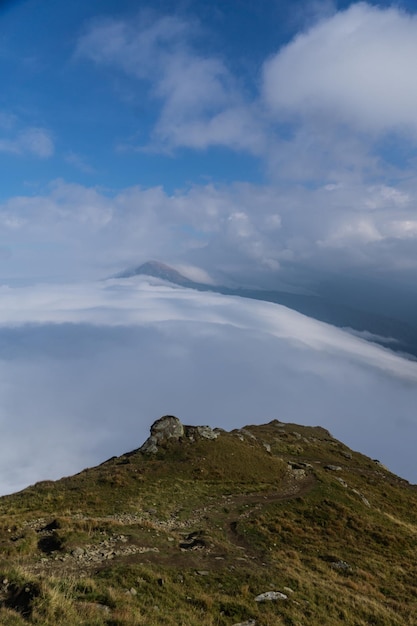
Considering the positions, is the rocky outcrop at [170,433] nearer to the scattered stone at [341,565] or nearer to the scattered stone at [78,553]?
the scattered stone at [341,565]

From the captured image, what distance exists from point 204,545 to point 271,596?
6949 millimetres

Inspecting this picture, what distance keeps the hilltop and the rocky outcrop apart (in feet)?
0.73

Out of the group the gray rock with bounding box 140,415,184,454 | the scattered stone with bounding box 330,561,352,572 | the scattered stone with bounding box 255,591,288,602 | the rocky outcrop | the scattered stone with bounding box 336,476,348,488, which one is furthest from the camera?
the rocky outcrop

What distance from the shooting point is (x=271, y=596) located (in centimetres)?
2039

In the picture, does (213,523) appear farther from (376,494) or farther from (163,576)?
(376,494)

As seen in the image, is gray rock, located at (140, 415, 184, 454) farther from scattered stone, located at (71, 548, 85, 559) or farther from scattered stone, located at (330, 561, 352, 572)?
scattered stone, located at (71, 548, 85, 559)

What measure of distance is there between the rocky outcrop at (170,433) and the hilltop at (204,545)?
22cm

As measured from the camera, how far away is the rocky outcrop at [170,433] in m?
55.4

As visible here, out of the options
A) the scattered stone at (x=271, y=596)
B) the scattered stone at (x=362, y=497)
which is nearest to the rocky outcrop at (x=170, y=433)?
the scattered stone at (x=362, y=497)

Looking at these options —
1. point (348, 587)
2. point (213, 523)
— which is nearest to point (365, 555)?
point (348, 587)

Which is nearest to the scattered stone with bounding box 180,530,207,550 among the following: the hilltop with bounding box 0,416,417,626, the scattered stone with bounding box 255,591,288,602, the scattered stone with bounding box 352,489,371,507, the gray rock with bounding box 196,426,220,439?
the hilltop with bounding box 0,416,417,626

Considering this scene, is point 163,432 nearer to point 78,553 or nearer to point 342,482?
point 342,482

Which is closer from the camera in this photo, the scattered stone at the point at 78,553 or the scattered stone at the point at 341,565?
the scattered stone at the point at 78,553

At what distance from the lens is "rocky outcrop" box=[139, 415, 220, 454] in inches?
2183
